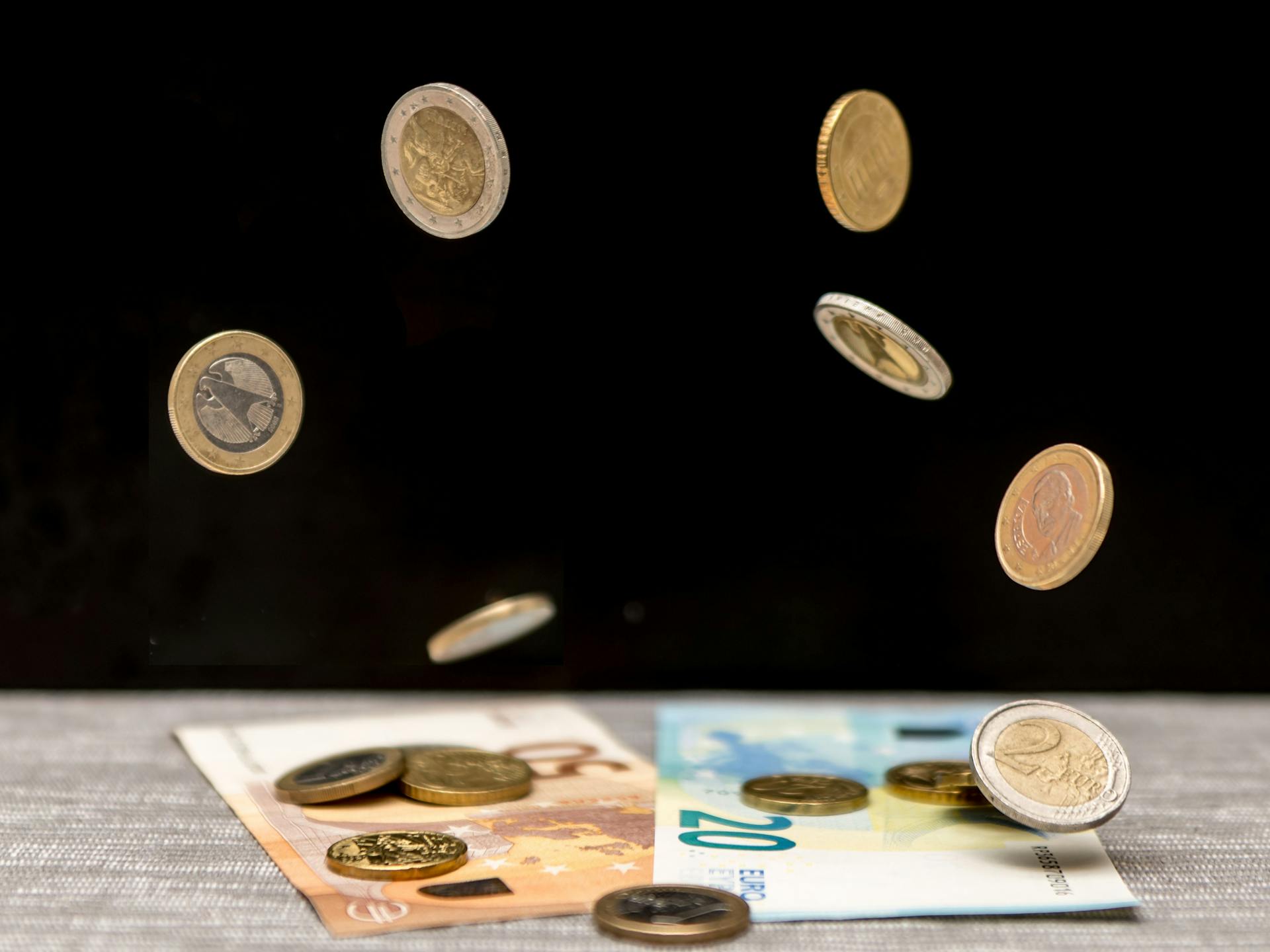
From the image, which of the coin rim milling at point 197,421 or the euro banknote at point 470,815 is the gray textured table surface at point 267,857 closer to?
the euro banknote at point 470,815

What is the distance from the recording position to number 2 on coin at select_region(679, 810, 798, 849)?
1.67 meters

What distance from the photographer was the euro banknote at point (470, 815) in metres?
1.48

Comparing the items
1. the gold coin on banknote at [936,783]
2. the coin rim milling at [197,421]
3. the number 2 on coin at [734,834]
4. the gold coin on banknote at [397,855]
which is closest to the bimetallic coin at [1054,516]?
the gold coin on banknote at [936,783]

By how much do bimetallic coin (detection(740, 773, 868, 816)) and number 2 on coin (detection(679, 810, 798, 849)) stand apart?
27 millimetres

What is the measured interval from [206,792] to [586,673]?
3.14ft

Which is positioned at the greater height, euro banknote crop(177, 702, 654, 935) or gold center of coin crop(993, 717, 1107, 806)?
gold center of coin crop(993, 717, 1107, 806)

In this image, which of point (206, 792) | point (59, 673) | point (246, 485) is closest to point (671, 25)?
point (246, 485)

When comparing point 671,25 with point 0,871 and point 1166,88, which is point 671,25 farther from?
point 0,871

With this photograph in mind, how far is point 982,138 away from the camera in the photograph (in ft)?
8.41

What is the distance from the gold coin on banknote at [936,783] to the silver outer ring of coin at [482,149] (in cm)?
103

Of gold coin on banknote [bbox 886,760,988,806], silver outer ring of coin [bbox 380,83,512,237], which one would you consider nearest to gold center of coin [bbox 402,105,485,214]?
silver outer ring of coin [bbox 380,83,512,237]

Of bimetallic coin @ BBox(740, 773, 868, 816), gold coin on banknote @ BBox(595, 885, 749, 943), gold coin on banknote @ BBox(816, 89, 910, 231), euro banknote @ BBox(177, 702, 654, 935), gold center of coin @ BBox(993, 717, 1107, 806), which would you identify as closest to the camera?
gold coin on banknote @ BBox(595, 885, 749, 943)

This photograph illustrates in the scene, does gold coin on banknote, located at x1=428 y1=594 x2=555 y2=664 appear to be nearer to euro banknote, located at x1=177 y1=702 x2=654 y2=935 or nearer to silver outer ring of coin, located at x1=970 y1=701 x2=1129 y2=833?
euro banknote, located at x1=177 y1=702 x2=654 y2=935

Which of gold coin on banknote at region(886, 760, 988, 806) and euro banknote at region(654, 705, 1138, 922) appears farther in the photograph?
gold coin on banknote at region(886, 760, 988, 806)
